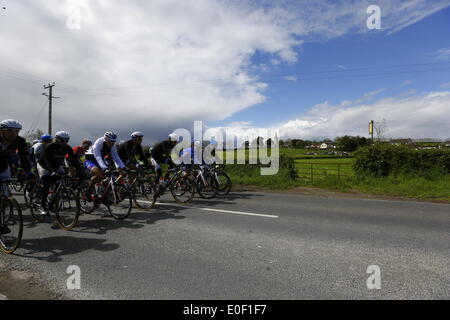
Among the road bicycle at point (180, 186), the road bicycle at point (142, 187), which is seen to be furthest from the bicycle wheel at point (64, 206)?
the road bicycle at point (180, 186)

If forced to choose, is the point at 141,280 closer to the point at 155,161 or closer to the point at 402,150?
the point at 155,161

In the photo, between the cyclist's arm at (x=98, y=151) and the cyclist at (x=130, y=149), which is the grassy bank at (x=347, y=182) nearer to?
the cyclist at (x=130, y=149)

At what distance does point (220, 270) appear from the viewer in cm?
330

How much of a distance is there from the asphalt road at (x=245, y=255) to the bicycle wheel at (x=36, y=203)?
24cm

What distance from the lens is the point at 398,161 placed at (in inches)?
499

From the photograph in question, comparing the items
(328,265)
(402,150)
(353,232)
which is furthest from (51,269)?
(402,150)

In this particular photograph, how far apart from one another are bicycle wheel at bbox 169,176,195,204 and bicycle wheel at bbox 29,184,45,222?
3543 millimetres

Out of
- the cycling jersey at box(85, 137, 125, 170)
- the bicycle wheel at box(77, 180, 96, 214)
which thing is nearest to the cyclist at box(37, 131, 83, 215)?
the cycling jersey at box(85, 137, 125, 170)

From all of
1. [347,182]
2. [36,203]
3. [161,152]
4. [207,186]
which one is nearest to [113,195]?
[36,203]

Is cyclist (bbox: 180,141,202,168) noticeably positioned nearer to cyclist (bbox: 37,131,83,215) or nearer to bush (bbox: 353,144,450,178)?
cyclist (bbox: 37,131,83,215)

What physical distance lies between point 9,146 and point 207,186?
18.8 feet

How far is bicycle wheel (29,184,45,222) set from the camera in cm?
580
